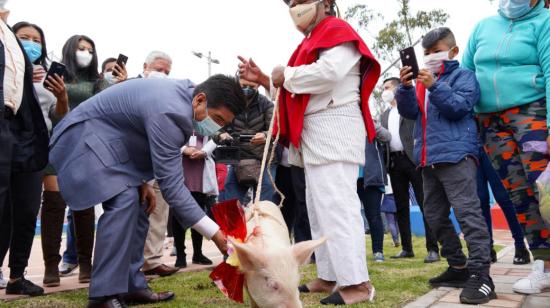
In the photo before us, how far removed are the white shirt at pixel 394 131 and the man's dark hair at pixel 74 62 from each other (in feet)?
11.3

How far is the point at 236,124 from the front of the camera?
5.55m

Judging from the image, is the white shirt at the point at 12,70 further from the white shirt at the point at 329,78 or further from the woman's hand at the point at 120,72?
the white shirt at the point at 329,78

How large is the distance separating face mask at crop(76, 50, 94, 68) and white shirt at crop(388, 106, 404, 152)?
349 centimetres

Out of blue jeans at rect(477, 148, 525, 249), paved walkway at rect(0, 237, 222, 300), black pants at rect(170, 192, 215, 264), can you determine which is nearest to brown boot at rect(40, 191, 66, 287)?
paved walkway at rect(0, 237, 222, 300)

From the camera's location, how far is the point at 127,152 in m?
3.28

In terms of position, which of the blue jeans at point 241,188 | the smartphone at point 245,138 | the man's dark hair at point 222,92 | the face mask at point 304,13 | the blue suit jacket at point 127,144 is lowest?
the blue jeans at point 241,188

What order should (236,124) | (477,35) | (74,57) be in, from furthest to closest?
1. (236,124)
2. (74,57)
3. (477,35)

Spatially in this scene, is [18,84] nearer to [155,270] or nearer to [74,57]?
[74,57]

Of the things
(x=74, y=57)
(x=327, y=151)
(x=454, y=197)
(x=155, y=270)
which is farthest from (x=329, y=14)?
(x=155, y=270)

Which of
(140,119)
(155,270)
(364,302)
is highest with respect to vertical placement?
(140,119)

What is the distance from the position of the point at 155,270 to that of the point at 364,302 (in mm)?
2367

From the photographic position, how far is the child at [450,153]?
3.52 m

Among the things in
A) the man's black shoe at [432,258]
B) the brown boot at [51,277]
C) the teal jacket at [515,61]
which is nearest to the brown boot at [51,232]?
the brown boot at [51,277]

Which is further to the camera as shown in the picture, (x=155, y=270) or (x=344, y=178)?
(x=155, y=270)
